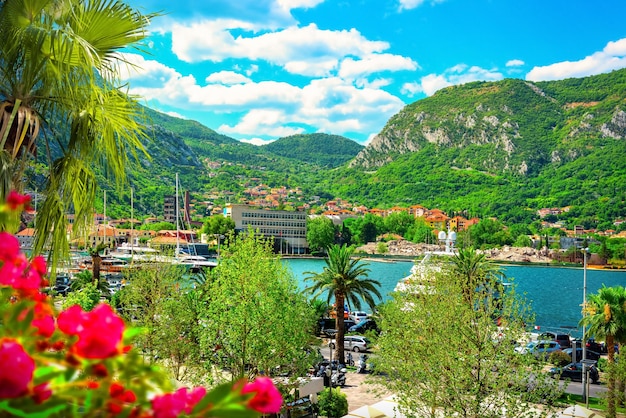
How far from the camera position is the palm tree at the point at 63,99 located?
4.04 m

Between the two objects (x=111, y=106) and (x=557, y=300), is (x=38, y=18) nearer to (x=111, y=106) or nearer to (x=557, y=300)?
(x=111, y=106)

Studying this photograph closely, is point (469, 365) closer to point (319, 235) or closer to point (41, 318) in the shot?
point (41, 318)

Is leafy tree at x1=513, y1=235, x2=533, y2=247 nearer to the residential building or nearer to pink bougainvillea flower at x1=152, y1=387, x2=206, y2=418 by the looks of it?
the residential building

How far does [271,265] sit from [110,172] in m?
14.8

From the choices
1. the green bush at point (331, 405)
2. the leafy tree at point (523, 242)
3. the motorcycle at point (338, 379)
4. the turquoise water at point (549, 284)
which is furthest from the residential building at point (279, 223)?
the green bush at point (331, 405)

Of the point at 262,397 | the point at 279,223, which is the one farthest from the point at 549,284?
the point at 262,397

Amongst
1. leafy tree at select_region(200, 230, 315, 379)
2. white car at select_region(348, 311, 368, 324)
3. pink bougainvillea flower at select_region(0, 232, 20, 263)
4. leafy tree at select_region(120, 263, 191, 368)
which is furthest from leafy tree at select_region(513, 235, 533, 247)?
pink bougainvillea flower at select_region(0, 232, 20, 263)

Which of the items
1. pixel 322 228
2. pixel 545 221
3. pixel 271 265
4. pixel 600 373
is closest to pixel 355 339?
pixel 600 373

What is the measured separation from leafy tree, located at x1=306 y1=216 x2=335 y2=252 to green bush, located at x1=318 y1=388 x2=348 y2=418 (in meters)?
116

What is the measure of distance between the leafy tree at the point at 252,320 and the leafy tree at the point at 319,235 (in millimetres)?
117547

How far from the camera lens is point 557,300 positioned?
71.5 metres

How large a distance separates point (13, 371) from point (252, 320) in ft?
53.8

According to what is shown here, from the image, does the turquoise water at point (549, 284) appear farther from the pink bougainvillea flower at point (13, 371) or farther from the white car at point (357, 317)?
the pink bougainvillea flower at point (13, 371)

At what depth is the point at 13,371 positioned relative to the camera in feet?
3.19
